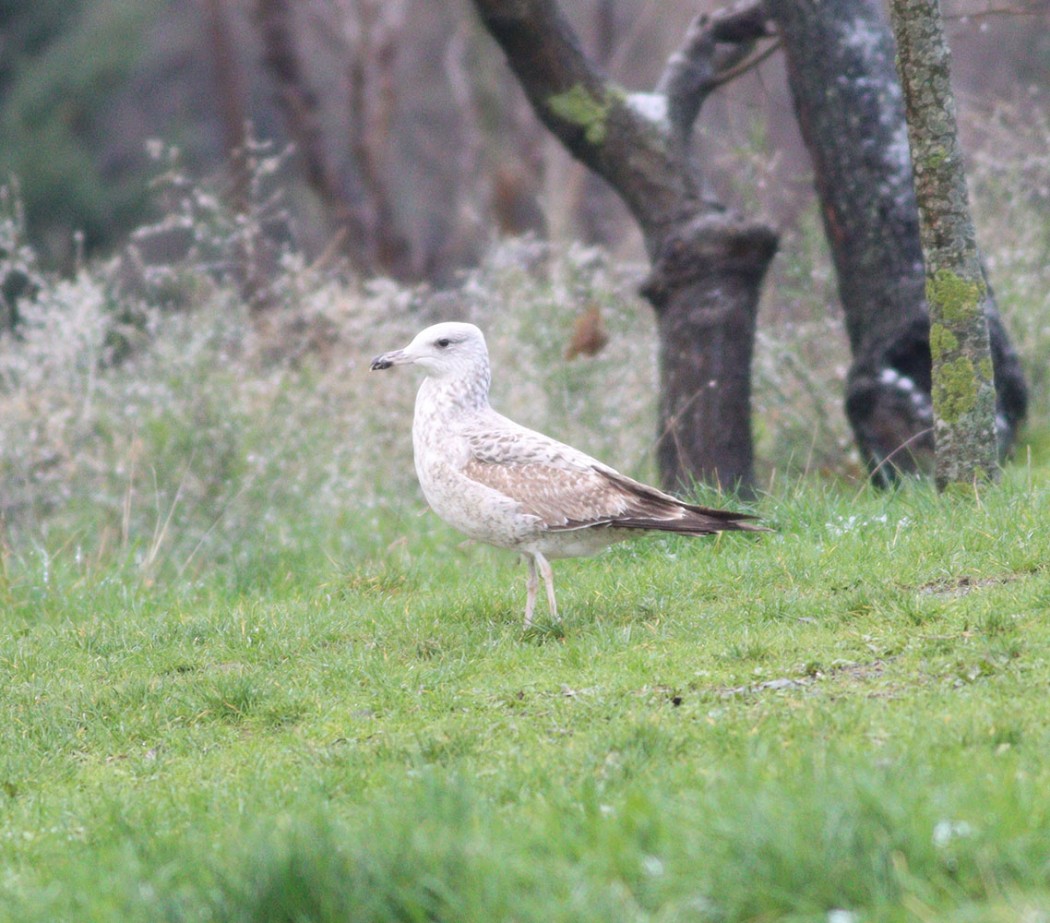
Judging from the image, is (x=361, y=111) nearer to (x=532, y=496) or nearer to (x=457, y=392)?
(x=457, y=392)

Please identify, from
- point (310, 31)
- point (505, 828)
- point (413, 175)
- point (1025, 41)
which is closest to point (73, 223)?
point (310, 31)

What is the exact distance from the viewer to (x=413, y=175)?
38844mm

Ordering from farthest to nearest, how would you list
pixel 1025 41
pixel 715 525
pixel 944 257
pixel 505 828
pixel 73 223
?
pixel 73 223
pixel 1025 41
pixel 944 257
pixel 715 525
pixel 505 828

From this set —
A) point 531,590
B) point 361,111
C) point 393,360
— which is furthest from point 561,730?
point 361,111

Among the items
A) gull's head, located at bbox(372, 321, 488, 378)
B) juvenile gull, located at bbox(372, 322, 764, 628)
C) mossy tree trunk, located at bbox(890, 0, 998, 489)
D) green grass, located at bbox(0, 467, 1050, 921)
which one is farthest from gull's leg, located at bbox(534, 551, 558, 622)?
mossy tree trunk, located at bbox(890, 0, 998, 489)

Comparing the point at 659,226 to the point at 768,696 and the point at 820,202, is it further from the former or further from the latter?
the point at 768,696

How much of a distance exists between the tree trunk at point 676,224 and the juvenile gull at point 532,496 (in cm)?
264

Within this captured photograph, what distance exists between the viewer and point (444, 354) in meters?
6.87

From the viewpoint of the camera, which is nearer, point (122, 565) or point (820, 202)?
point (122, 565)

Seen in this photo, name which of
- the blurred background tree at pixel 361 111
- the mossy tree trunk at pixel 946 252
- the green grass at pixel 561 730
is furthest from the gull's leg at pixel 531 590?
the blurred background tree at pixel 361 111

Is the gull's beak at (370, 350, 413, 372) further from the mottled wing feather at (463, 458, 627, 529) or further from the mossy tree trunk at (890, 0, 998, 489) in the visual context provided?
the mossy tree trunk at (890, 0, 998, 489)

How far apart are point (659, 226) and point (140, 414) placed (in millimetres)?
4623

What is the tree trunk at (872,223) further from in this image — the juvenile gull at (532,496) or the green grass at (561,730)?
the juvenile gull at (532,496)

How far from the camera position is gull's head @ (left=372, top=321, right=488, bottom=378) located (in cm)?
683
